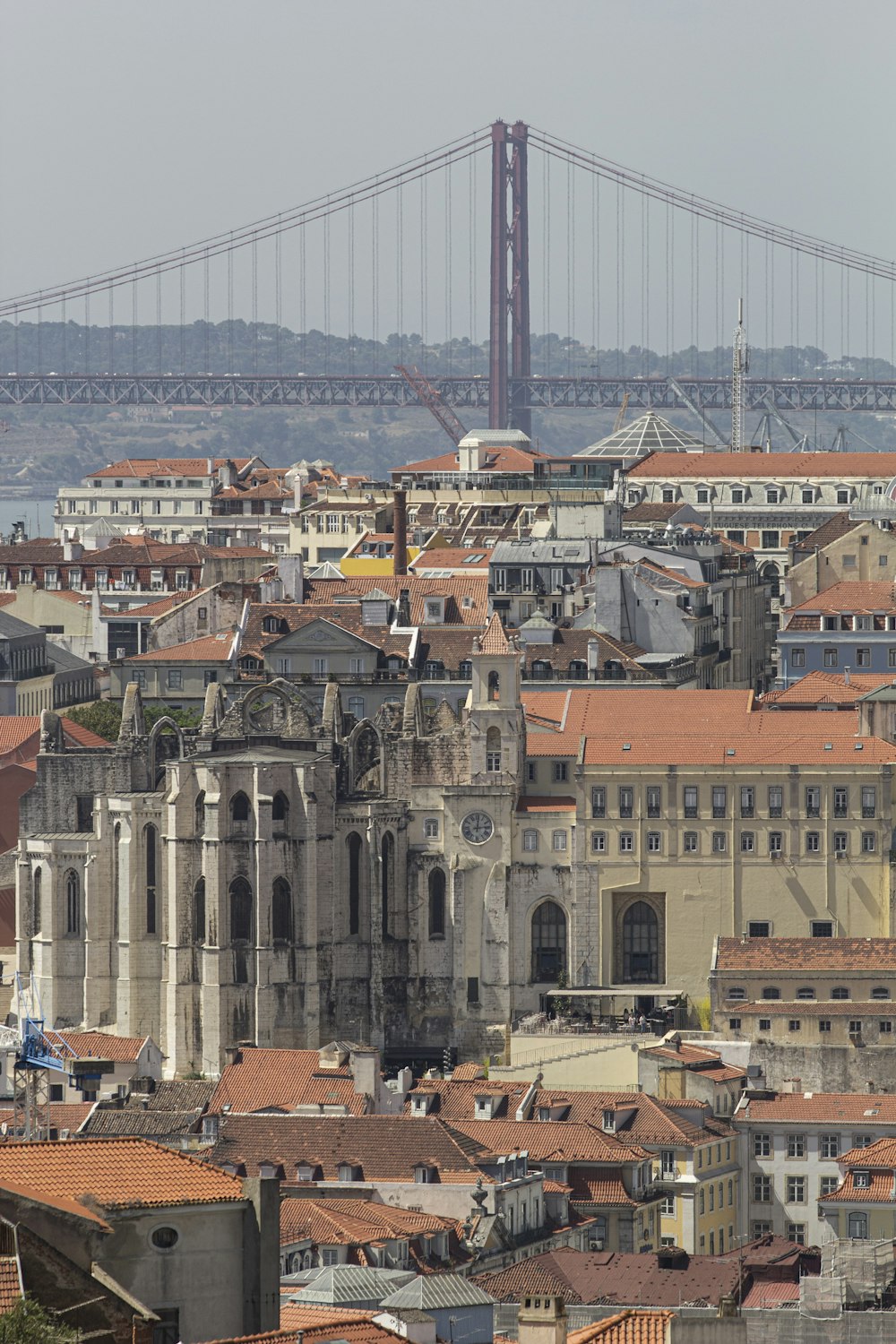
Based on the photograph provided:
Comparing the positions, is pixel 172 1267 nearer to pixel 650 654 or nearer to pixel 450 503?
pixel 650 654

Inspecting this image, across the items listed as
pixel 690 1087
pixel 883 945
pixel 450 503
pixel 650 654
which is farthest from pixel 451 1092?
pixel 450 503

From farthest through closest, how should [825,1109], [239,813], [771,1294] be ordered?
[239,813] → [825,1109] → [771,1294]

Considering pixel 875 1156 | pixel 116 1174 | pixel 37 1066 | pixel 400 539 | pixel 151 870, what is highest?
pixel 400 539

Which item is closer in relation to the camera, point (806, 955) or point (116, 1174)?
point (116, 1174)

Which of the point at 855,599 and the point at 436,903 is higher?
the point at 855,599

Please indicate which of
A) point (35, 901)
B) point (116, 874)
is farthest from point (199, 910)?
point (35, 901)

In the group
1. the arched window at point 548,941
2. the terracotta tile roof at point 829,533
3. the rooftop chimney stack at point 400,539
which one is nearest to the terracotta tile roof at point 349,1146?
the arched window at point 548,941

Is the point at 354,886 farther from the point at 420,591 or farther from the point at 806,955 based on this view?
the point at 420,591

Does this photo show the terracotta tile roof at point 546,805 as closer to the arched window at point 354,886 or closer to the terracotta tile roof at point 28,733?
the arched window at point 354,886

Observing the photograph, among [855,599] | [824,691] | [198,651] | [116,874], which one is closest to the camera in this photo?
[116,874]
